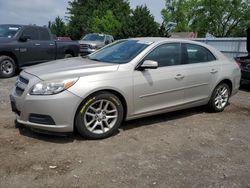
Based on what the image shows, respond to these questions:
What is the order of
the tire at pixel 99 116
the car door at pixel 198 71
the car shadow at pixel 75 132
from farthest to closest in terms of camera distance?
1. the car door at pixel 198 71
2. the car shadow at pixel 75 132
3. the tire at pixel 99 116

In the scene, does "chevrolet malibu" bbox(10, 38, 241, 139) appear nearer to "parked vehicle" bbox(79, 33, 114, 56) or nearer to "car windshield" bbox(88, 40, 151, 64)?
"car windshield" bbox(88, 40, 151, 64)

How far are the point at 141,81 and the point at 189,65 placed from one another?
1247 millimetres

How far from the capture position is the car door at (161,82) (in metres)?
5.41

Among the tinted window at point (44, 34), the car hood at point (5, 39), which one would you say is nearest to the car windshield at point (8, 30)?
the car hood at point (5, 39)

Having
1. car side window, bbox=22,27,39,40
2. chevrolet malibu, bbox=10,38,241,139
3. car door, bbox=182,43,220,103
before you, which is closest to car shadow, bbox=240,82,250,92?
chevrolet malibu, bbox=10,38,241,139

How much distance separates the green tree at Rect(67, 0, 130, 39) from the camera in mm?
59125

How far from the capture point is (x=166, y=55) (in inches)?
234

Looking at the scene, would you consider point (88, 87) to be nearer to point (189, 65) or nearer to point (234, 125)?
point (189, 65)

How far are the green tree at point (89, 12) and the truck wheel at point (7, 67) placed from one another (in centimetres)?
4543

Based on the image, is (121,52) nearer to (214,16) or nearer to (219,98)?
(219,98)

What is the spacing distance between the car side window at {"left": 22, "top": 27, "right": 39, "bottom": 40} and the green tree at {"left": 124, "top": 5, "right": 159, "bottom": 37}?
19.5 meters

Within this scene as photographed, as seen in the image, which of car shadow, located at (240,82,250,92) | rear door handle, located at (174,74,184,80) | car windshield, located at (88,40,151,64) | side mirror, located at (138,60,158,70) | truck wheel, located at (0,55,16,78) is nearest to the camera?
side mirror, located at (138,60,158,70)

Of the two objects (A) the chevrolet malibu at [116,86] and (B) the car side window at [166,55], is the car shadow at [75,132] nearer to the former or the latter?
(A) the chevrolet malibu at [116,86]

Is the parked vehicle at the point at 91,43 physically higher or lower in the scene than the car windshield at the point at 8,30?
lower
